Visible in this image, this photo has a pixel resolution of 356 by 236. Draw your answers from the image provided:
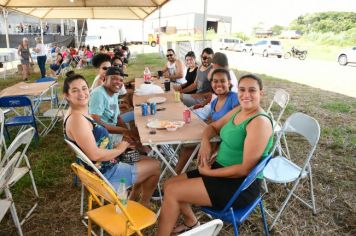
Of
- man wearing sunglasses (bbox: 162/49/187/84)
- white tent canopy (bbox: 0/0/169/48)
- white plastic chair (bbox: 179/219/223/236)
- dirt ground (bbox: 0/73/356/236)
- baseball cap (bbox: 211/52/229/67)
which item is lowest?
dirt ground (bbox: 0/73/356/236)

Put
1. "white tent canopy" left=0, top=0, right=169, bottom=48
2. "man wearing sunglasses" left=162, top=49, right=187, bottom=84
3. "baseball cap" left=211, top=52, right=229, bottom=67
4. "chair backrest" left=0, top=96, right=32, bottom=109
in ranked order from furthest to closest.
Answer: "white tent canopy" left=0, top=0, right=169, bottom=48 → "man wearing sunglasses" left=162, top=49, right=187, bottom=84 → "chair backrest" left=0, top=96, right=32, bottom=109 → "baseball cap" left=211, top=52, right=229, bottom=67

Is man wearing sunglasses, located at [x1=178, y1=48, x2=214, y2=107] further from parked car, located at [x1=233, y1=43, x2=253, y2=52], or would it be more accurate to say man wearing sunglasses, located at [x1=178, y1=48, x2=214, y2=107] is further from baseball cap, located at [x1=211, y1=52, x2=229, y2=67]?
parked car, located at [x1=233, y1=43, x2=253, y2=52]

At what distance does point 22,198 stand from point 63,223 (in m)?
0.77

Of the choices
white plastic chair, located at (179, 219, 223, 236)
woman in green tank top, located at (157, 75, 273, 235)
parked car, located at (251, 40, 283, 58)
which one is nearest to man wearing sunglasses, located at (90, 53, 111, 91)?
woman in green tank top, located at (157, 75, 273, 235)

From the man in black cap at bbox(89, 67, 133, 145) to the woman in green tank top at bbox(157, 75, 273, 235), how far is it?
3.56ft

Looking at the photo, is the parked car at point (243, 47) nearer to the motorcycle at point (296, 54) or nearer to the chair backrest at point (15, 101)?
the motorcycle at point (296, 54)

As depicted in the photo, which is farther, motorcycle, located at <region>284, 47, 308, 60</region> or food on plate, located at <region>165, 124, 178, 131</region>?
motorcycle, located at <region>284, 47, 308, 60</region>

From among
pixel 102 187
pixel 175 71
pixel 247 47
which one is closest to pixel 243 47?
pixel 247 47

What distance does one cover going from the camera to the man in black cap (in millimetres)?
3135

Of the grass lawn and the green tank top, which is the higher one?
the green tank top

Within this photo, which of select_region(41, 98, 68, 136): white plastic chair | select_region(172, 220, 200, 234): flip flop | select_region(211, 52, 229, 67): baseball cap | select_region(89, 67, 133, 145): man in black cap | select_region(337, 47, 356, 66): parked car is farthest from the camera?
select_region(337, 47, 356, 66): parked car

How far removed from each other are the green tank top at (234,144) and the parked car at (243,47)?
79.2 ft

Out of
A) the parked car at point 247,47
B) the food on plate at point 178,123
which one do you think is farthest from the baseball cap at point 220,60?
the parked car at point 247,47

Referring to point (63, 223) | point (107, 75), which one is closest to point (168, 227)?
point (63, 223)
